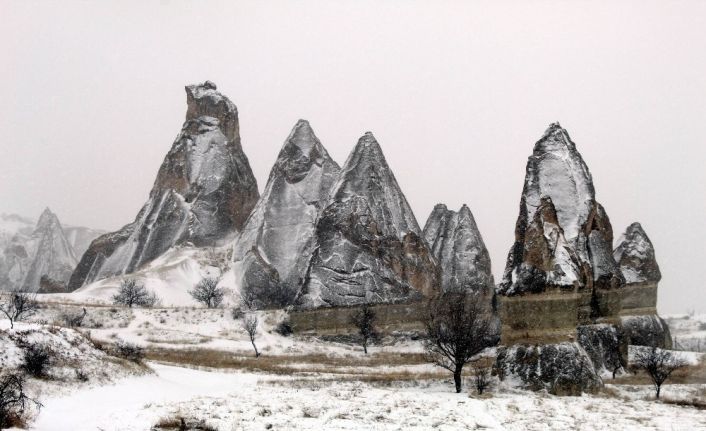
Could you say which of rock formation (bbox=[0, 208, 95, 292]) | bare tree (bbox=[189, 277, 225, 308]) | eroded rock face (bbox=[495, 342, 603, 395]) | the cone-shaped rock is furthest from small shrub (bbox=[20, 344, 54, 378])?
the cone-shaped rock

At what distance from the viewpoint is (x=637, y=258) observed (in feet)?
143

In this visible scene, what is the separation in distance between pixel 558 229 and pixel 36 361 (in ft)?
66.2

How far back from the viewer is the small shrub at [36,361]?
16578mm

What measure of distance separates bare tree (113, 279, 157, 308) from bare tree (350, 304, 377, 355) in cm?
2066

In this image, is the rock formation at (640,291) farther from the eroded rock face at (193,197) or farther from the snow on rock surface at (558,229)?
the eroded rock face at (193,197)

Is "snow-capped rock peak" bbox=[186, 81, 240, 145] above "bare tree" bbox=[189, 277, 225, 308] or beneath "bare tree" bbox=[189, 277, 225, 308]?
above

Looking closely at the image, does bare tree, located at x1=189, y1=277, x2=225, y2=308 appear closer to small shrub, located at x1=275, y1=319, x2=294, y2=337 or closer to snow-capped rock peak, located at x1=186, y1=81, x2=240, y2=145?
small shrub, located at x1=275, y1=319, x2=294, y2=337

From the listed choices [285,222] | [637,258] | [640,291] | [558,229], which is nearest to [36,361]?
[558,229]

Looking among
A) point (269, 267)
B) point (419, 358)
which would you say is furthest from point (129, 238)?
point (419, 358)

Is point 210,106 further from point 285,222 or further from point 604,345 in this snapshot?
point 604,345

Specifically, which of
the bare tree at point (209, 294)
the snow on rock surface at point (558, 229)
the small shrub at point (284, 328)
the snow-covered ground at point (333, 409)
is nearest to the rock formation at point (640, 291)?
the snow on rock surface at point (558, 229)

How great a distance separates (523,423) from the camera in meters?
15.6

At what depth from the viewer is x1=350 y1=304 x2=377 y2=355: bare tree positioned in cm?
4347

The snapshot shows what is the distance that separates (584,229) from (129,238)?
74.7m
